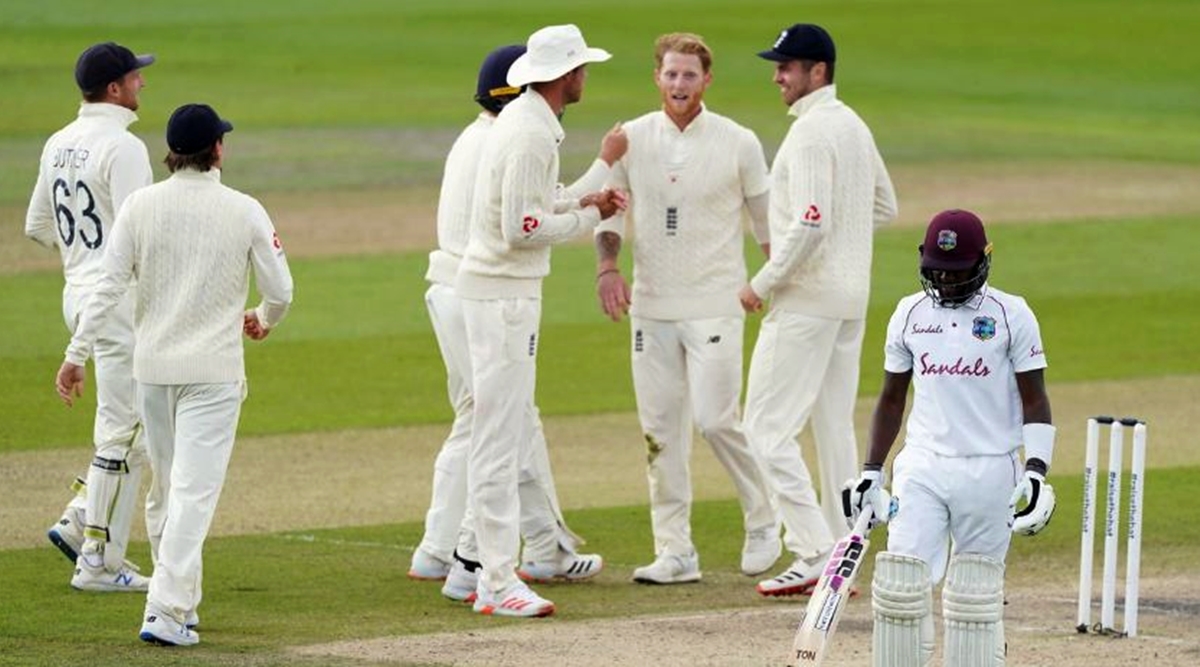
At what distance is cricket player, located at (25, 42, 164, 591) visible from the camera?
10.1 metres

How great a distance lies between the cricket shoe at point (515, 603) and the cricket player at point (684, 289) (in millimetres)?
1028

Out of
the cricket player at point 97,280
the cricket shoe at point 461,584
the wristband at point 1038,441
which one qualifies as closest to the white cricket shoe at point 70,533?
the cricket player at point 97,280

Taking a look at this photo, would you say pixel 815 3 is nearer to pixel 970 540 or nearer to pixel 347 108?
pixel 347 108

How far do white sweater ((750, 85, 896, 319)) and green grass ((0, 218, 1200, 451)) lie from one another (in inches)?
191

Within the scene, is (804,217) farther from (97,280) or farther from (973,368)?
(97,280)

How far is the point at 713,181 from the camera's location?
10.7 meters

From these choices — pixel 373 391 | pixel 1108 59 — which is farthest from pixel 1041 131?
pixel 373 391

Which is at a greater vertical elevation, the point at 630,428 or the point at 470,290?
the point at 470,290

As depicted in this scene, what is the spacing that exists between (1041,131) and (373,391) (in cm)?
1653

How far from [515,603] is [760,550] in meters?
1.56

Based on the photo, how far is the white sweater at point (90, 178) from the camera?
1007 cm

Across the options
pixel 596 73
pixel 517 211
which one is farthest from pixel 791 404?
pixel 596 73

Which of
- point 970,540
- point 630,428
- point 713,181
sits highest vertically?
point 713,181

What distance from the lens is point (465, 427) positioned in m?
10.5
